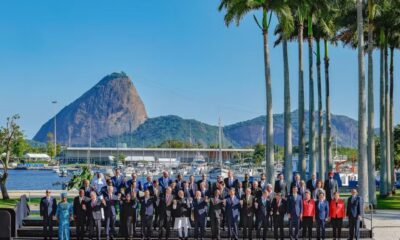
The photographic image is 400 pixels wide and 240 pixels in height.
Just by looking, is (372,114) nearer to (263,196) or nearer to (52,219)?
(263,196)

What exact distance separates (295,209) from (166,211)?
15.0 feet

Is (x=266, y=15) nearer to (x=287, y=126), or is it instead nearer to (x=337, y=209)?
(x=287, y=126)

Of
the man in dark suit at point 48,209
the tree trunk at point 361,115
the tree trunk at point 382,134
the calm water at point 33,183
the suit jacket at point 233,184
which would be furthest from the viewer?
the calm water at point 33,183

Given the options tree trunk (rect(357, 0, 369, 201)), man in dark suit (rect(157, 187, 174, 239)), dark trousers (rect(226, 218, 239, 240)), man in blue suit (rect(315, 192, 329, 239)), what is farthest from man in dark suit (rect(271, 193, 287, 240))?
tree trunk (rect(357, 0, 369, 201))

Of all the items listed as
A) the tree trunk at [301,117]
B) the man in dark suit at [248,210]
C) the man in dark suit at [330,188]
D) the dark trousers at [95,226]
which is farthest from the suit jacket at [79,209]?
the tree trunk at [301,117]

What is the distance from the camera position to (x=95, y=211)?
2506 centimetres

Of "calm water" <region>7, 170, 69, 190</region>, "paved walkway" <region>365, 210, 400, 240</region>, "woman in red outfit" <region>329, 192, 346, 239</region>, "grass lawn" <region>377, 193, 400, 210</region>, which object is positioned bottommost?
"calm water" <region>7, 170, 69, 190</region>

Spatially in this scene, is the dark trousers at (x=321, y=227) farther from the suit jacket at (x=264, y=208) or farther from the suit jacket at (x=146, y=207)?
the suit jacket at (x=146, y=207)

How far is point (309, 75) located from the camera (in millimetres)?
54062

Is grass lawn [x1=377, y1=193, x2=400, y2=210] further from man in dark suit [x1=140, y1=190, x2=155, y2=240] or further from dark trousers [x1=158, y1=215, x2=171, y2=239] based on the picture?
man in dark suit [x1=140, y1=190, x2=155, y2=240]

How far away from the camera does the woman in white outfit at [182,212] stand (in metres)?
25.5

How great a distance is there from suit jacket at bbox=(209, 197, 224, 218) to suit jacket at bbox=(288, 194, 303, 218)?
2.42m

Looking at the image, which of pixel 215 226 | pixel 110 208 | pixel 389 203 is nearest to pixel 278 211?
pixel 215 226

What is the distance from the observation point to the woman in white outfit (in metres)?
25.5
